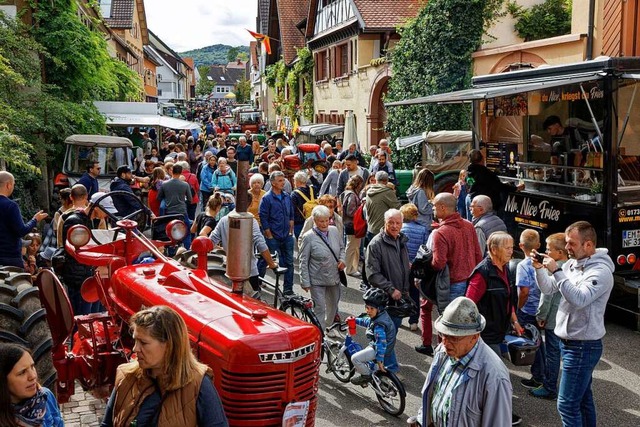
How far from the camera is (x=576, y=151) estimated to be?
1039 centimetres

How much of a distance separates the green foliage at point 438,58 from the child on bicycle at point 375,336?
1512 centimetres

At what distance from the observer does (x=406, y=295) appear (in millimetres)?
7250

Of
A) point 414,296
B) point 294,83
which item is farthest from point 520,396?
point 294,83

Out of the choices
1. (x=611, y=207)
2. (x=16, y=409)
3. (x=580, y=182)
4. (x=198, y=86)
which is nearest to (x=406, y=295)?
(x=611, y=207)

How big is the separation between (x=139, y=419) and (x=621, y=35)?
15.7 meters

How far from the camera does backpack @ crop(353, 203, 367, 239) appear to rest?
10.9 meters

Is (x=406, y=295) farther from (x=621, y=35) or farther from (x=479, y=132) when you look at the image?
(x=621, y=35)

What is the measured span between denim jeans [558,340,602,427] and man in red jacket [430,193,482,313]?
6.86ft

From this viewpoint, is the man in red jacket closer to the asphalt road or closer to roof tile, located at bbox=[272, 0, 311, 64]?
the asphalt road

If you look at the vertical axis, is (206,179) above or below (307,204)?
above

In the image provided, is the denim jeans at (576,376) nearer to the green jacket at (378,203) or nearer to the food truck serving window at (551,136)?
the food truck serving window at (551,136)

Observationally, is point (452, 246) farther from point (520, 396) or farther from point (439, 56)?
point (439, 56)

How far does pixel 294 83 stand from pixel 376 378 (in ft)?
130

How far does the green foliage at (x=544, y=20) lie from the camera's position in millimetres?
23469
